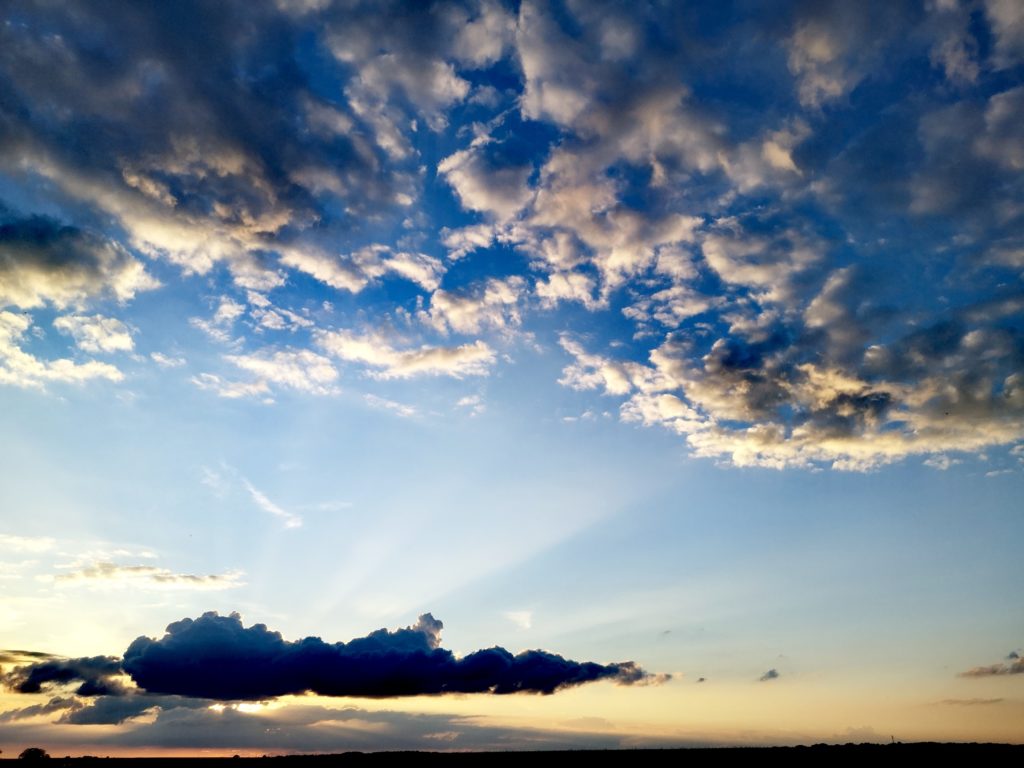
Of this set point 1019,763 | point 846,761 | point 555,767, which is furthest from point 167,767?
point 1019,763

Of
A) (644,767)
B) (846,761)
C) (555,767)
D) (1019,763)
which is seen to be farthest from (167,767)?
(1019,763)

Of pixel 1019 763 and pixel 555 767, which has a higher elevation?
pixel 1019 763

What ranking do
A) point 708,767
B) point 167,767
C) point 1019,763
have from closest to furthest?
point 1019,763, point 708,767, point 167,767

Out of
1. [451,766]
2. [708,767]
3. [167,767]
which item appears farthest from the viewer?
[451,766]

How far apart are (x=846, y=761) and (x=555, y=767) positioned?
88491 millimetres

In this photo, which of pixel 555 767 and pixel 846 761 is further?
pixel 555 767

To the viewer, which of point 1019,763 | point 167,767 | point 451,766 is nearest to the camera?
point 1019,763

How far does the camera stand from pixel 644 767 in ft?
541

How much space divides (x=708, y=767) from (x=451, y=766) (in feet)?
272

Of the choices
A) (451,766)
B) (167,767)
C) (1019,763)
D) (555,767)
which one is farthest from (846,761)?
(167,767)

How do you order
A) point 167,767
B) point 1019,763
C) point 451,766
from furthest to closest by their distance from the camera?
point 451,766
point 167,767
point 1019,763

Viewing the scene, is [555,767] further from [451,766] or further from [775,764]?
[775,764]

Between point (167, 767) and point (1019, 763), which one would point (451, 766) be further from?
point (1019, 763)

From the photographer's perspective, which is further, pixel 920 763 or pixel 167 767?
pixel 167 767
